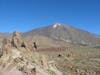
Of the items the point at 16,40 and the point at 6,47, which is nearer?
the point at 6,47

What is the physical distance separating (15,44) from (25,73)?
16.6 feet

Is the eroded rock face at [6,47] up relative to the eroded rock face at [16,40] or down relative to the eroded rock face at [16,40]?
down

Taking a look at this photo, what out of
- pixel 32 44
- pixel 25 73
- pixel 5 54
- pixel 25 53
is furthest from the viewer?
pixel 32 44

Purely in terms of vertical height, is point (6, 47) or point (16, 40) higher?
point (16, 40)

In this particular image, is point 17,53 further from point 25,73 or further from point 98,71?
point 98,71

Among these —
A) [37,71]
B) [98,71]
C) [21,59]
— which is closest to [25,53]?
[21,59]

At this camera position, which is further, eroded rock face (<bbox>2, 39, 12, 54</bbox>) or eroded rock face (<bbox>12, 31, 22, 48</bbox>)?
eroded rock face (<bbox>12, 31, 22, 48</bbox>)

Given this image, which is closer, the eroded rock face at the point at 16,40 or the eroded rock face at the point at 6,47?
the eroded rock face at the point at 6,47

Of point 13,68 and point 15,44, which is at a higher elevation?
point 15,44

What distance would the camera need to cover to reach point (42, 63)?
1877 cm

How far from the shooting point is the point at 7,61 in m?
16.9

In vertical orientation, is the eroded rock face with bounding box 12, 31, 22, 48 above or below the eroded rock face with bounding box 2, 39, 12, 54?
above

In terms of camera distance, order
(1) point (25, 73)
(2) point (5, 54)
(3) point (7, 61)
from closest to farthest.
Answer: (1) point (25, 73)
(3) point (7, 61)
(2) point (5, 54)

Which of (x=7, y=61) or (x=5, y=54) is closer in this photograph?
(x=7, y=61)
